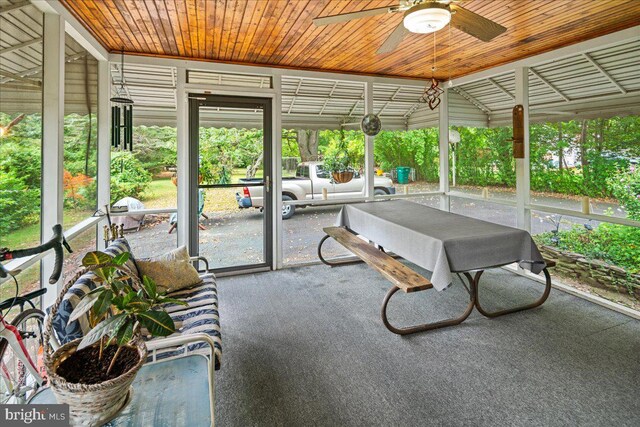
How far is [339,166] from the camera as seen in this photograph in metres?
5.02

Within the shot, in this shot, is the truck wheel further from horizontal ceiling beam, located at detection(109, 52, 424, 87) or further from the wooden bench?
horizontal ceiling beam, located at detection(109, 52, 424, 87)

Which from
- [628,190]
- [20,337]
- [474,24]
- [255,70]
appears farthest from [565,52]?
[20,337]

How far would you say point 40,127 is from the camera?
96.7 inches

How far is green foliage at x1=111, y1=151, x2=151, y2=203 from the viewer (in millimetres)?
4438

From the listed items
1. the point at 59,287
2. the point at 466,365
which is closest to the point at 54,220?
the point at 59,287

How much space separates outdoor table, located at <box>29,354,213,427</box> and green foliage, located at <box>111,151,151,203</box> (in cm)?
320

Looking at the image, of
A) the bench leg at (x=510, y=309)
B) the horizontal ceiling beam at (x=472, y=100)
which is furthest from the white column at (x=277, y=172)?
the horizontal ceiling beam at (x=472, y=100)

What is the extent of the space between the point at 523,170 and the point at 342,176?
2249 millimetres

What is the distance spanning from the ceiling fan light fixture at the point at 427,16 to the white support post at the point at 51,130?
→ 8.02 ft

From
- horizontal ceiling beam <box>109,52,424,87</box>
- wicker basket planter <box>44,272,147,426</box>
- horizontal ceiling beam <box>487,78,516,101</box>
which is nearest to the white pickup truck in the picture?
horizontal ceiling beam <box>109,52,424,87</box>

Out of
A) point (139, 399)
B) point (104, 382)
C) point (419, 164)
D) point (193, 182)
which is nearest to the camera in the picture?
point (104, 382)

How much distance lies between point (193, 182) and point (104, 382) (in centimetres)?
323

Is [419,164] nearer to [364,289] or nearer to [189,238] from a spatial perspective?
[364,289]

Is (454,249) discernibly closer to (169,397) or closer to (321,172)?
(169,397)
